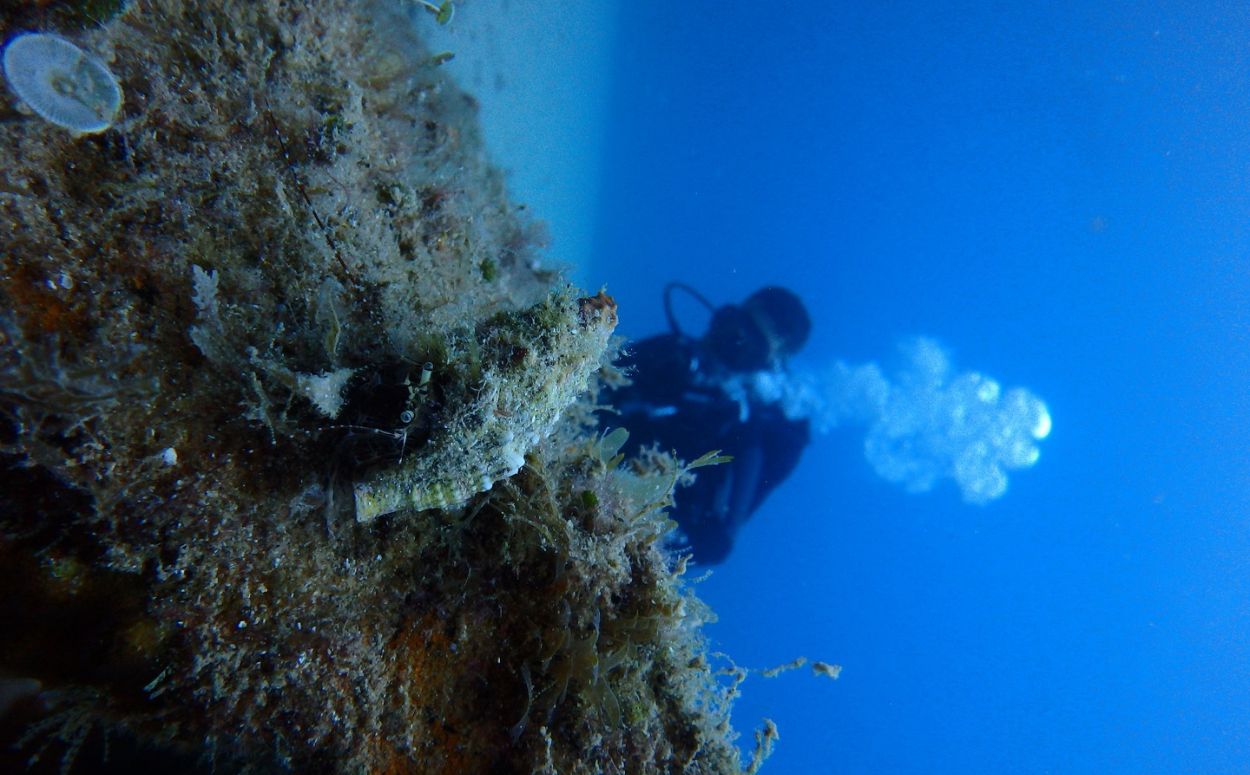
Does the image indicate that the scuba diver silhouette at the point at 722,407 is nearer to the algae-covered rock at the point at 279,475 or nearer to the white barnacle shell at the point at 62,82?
the algae-covered rock at the point at 279,475

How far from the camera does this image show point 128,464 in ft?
5.87

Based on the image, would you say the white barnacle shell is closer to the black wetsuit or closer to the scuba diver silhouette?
the black wetsuit

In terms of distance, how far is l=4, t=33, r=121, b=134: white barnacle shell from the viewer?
1.75 metres

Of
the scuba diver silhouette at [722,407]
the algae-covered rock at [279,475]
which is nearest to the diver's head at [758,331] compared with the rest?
the scuba diver silhouette at [722,407]

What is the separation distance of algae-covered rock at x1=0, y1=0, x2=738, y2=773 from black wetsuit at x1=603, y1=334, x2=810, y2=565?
519 cm

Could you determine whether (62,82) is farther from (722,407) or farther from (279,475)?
(722,407)

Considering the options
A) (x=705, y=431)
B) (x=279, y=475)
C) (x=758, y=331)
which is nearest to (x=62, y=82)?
(x=279, y=475)

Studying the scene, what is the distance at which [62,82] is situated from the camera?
184 centimetres

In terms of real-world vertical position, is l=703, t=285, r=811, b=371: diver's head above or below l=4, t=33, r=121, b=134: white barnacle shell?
above

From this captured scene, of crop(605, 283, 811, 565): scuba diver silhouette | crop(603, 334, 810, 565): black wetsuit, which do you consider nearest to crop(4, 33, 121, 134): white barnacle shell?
crop(603, 334, 810, 565): black wetsuit

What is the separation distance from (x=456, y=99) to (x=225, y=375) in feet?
10.3

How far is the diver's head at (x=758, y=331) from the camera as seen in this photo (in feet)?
26.9

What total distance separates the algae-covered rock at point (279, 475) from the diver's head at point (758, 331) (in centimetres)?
578

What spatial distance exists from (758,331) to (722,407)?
1.36 meters
